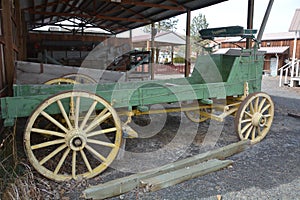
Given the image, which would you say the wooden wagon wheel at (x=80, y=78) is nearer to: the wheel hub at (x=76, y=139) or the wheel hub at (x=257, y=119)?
the wheel hub at (x=76, y=139)

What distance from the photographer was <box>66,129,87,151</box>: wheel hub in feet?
7.80

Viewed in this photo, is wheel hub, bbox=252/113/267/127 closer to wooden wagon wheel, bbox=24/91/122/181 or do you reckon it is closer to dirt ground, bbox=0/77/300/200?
dirt ground, bbox=0/77/300/200

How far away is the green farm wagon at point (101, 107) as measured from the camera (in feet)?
7.61

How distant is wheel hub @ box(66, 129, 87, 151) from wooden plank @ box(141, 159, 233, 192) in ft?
2.27

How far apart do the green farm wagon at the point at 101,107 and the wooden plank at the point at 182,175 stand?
0.48 m

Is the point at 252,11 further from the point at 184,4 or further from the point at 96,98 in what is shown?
the point at 96,98

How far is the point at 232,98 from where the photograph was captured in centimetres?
398

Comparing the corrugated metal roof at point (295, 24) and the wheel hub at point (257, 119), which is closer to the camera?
the wheel hub at point (257, 119)

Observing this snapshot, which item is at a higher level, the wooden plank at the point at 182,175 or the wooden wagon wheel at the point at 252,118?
the wooden wagon wheel at the point at 252,118

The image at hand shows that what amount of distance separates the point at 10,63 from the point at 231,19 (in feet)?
201

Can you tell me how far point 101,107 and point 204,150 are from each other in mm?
1665

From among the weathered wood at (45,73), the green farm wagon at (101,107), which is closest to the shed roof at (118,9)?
the weathered wood at (45,73)

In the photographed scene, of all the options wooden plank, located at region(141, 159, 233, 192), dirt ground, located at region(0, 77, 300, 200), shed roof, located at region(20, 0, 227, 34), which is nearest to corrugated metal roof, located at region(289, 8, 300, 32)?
shed roof, located at region(20, 0, 227, 34)

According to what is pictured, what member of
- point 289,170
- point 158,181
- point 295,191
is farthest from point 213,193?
point 289,170
